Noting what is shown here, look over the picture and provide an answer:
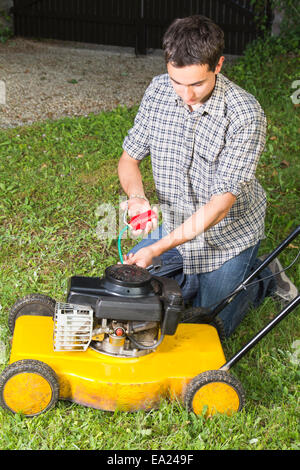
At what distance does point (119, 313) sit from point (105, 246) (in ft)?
4.99

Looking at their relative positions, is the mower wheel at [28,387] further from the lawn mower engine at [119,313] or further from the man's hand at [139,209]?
the man's hand at [139,209]

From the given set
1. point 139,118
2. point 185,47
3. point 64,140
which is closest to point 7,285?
point 139,118

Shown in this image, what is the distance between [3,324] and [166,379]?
3.09ft

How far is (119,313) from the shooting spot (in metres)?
2.08

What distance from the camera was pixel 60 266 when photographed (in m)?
3.41

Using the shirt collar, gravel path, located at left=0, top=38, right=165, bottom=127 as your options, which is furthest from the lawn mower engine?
gravel path, located at left=0, top=38, right=165, bottom=127

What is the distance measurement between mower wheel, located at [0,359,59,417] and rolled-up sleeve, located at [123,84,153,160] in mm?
1067

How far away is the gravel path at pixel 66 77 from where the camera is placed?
5.79 meters

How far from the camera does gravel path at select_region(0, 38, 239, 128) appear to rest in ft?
19.0

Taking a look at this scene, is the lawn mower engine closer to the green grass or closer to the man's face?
the green grass

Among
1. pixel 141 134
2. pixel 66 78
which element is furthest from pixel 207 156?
pixel 66 78

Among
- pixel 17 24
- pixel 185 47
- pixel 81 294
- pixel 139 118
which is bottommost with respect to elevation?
pixel 17 24

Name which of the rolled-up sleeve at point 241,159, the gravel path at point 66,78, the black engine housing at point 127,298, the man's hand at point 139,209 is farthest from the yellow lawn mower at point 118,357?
the gravel path at point 66,78

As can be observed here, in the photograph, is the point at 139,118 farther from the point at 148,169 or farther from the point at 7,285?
the point at 148,169
